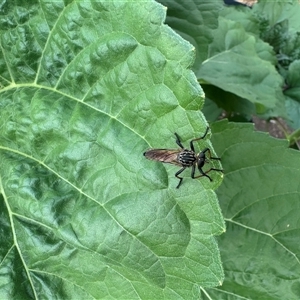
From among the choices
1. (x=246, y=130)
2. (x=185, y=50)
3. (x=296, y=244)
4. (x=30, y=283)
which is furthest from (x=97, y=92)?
(x=296, y=244)

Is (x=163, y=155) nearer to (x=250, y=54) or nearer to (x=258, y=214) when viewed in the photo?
(x=258, y=214)

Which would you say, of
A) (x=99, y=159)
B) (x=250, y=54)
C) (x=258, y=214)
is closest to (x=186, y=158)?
(x=99, y=159)

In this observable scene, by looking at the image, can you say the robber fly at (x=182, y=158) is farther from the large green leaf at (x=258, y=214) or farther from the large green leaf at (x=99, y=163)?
the large green leaf at (x=258, y=214)

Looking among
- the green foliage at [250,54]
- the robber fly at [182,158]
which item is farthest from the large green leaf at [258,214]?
the robber fly at [182,158]

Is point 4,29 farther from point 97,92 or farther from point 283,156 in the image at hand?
point 283,156

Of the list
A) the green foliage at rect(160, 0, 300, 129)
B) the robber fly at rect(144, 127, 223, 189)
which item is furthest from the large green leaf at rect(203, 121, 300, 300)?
the robber fly at rect(144, 127, 223, 189)

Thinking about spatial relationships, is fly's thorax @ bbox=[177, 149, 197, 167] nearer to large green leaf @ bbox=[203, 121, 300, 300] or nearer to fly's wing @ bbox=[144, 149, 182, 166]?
fly's wing @ bbox=[144, 149, 182, 166]
